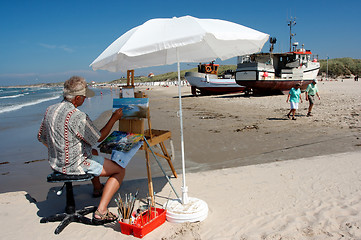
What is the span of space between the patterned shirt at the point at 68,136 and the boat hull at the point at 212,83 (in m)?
22.6

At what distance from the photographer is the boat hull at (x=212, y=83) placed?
25.3m

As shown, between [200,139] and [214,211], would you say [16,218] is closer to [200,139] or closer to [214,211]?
[214,211]

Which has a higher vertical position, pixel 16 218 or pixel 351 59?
pixel 351 59

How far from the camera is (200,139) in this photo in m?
8.13

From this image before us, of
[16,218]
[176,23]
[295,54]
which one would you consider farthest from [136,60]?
[295,54]

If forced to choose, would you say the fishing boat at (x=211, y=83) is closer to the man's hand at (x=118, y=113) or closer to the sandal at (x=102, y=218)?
the man's hand at (x=118, y=113)

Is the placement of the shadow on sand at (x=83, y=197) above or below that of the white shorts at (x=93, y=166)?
below

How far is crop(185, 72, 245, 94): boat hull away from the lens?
25.3 meters

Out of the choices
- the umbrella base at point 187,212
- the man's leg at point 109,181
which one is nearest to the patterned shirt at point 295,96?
the umbrella base at point 187,212

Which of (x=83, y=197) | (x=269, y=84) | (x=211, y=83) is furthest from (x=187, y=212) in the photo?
(x=211, y=83)

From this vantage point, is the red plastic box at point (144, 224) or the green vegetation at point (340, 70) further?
the green vegetation at point (340, 70)

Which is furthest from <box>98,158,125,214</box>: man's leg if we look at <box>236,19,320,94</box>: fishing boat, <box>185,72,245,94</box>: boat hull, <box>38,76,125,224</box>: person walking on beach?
<box>185,72,245,94</box>: boat hull

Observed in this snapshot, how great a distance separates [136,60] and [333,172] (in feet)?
12.3

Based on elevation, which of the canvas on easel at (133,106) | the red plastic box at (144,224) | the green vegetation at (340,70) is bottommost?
the red plastic box at (144,224)
